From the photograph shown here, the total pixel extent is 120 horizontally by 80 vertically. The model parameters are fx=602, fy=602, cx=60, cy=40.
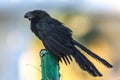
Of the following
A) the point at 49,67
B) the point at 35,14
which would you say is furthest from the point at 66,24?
the point at 49,67

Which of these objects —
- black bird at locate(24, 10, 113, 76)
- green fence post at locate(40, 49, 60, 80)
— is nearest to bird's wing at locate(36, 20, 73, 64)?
black bird at locate(24, 10, 113, 76)

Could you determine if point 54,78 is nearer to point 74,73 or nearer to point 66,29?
point 66,29

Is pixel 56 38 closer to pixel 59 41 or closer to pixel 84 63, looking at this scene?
pixel 59 41

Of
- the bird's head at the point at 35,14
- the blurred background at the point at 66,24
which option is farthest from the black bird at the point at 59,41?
the blurred background at the point at 66,24

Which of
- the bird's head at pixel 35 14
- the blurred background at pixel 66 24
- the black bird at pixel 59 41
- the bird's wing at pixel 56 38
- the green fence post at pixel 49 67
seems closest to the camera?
the green fence post at pixel 49 67

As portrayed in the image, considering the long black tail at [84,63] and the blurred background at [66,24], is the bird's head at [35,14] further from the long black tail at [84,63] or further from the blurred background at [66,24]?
the blurred background at [66,24]

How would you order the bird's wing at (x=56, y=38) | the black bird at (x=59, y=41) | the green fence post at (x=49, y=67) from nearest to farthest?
the green fence post at (x=49, y=67), the black bird at (x=59, y=41), the bird's wing at (x=56, y=38)

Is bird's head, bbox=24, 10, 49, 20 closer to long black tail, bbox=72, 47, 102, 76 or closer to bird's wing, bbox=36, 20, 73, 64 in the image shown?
bird's wing, bbox=36, 20, 73, 64

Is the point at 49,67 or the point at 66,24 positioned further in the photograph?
the point at 66,24
